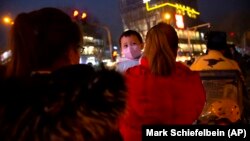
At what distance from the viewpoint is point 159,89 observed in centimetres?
255

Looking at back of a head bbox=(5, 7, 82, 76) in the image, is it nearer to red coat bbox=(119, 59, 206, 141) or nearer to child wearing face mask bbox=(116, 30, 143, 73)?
red coat bbox=(119, 59, 206, 141)

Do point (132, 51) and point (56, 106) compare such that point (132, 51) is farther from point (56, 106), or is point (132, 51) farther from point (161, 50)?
point (56, 106)

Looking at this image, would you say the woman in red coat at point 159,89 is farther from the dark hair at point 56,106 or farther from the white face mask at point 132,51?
the white face mask at point 132,51

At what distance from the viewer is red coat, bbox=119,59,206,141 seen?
8.39 feet

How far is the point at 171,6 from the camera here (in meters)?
84.9

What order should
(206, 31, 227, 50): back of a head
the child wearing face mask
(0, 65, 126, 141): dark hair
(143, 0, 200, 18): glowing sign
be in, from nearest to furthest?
(0, 65, 126, 141): dark hair < (206, 31, 227, 50): back of a head < the child wearing face mask < (143, 0, 200, 18): glowing sign

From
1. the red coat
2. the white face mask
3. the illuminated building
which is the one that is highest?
the illuminated building

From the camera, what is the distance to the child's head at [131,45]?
4.36m

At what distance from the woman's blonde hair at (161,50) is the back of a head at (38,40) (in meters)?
0.94

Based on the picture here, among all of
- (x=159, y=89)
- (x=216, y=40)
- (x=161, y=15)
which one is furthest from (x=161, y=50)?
(x=161, y=15)

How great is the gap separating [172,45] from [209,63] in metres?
1.23

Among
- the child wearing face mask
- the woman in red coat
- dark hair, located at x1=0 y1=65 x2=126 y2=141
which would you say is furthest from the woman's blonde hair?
the child wearing face mask

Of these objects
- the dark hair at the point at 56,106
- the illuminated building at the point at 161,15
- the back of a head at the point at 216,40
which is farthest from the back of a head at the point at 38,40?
the illuminated building at the point at 161,15

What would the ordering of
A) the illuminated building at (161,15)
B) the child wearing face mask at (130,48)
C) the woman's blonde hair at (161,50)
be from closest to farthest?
the woman's blonde hair at (161,50), the child wearing face mask at (130,48), the illuminated building at (161,15)
